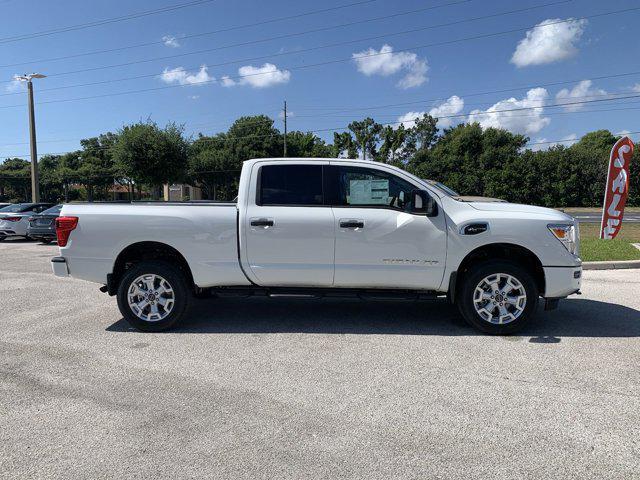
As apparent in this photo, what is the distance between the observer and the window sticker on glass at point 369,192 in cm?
529

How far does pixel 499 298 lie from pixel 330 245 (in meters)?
1.98

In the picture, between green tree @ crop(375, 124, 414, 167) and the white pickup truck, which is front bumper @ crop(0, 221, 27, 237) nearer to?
the white pickup truck

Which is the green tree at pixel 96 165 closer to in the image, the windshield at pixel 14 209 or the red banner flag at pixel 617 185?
the windshield at pixel 14 209

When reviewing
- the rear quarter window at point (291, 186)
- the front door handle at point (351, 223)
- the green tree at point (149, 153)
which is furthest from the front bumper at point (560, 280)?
the green tree at point (149, 153)

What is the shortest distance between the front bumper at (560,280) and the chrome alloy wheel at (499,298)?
30 centimetres

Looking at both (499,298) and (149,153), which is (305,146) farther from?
(499,298)

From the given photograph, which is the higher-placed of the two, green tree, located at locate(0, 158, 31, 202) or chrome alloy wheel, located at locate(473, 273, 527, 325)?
green tree, located at locate(0, 158, 31, 202)

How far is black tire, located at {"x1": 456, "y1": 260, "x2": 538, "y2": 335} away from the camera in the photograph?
16.7ft

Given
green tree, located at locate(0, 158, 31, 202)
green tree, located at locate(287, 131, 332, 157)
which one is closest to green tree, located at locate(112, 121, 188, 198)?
green tree, located at locate(287, 131, 332, 157)

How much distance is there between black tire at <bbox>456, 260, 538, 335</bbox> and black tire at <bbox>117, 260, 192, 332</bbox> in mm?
3206

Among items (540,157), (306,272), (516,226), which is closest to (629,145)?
(516,226)

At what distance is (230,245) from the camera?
5250mm

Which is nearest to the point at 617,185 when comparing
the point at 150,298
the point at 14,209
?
the point at 150,298

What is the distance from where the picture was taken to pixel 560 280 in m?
5.07
